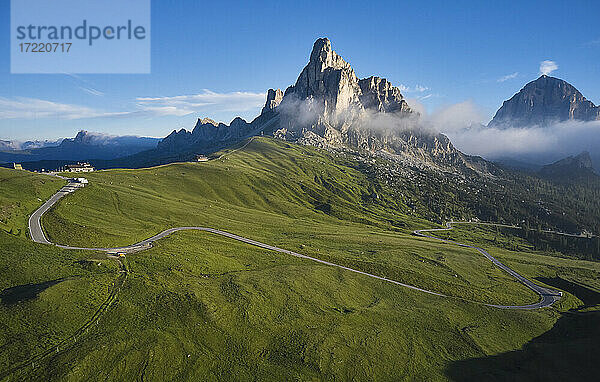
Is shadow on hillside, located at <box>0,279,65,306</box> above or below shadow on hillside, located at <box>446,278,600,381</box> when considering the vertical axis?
above

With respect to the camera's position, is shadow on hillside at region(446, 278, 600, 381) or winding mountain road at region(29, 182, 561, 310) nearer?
shadow on hillside at region(446, 278, 600, 381)

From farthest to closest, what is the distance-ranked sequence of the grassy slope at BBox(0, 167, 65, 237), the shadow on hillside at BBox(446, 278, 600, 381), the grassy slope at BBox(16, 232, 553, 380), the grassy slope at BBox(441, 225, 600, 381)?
the grassy slope at BBox(0, 167, 65, 237)
the grassy slope at BBox(441, 225, 600, 381)
the shadow on hillside at BBox(446, 278, 600, 381)
the grassy slope at BBox(16, 232, 553, 380)

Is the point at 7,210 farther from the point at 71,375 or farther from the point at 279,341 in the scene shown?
the point at 279,341

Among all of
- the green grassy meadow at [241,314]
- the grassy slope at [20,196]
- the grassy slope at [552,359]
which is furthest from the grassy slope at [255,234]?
the grassy slope at [552,359]

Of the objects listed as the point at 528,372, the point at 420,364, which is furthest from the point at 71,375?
the point at 528,372

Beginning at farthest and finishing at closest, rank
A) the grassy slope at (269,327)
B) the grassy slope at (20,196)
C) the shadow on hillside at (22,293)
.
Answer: the grassy slope at (20,196)
the shadow on hillside at (22,293)
the grassy slope at (269,327)

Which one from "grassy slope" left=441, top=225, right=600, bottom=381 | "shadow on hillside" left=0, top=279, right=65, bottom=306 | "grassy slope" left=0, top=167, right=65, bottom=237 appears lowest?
"grassy slope" left=441, top=225, right=600, bottom=381


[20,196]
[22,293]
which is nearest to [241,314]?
[22,293]

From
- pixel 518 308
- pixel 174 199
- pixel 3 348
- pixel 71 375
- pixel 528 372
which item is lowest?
pixel 518 308

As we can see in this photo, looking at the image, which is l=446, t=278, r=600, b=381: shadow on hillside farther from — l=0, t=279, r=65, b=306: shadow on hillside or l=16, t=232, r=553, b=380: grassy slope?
l=0, t=279, r=65, b=306: shadow on hillside

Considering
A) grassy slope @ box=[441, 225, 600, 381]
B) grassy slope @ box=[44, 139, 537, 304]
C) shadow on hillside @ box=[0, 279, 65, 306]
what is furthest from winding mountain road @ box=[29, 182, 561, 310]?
shadow on hillside @ box=[0, 279, 65, 306]

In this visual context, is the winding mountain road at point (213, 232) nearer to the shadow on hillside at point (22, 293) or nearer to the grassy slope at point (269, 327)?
the grassy slope at point (269, 327)
